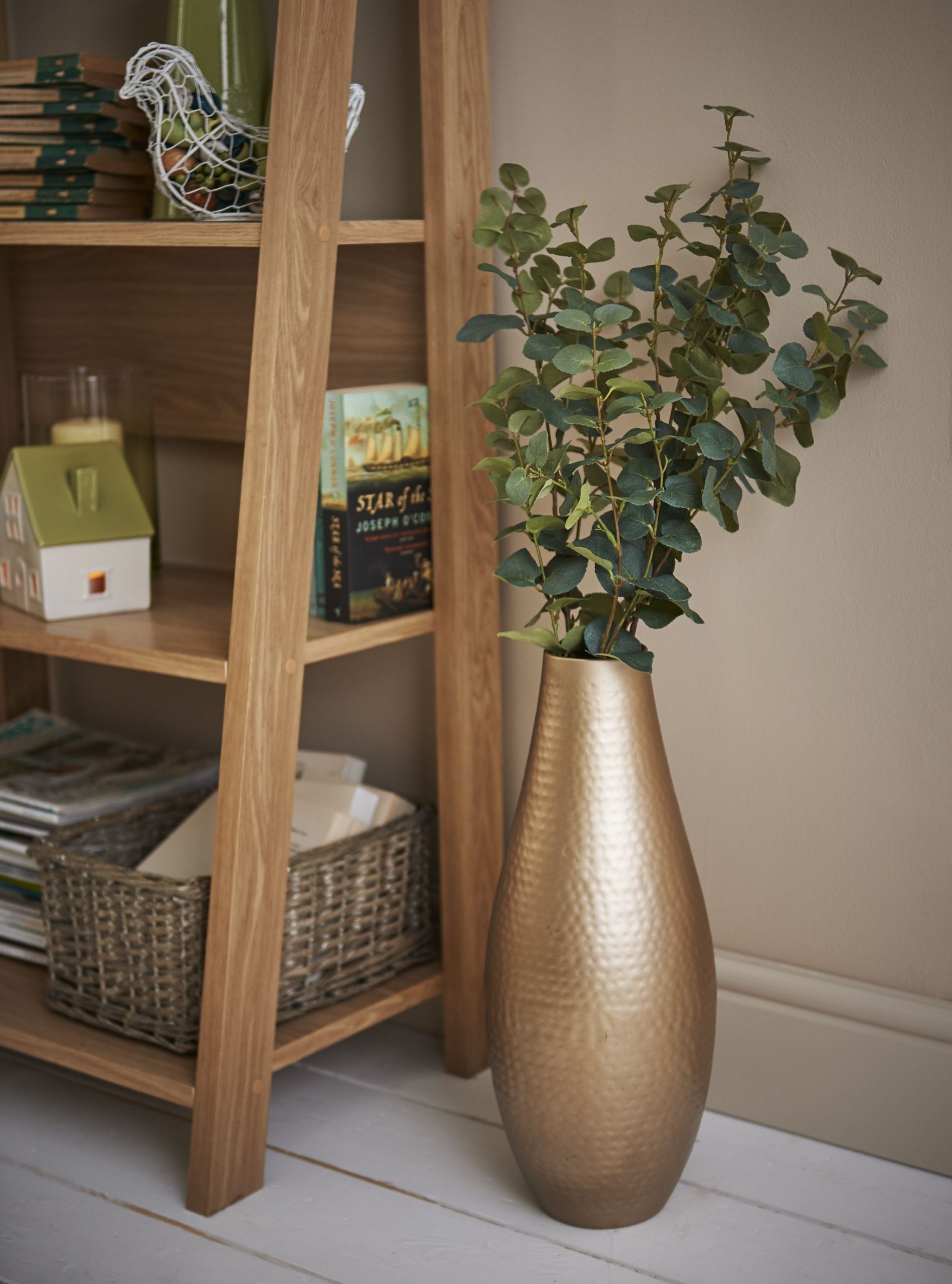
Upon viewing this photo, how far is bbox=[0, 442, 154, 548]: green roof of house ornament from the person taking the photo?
4.56ft

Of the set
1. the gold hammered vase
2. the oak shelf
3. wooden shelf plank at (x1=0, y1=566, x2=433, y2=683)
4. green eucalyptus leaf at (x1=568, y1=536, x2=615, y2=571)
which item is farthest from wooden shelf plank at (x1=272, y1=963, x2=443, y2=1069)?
green eucalyptus leaf at (x1=568, y1=536, x2=615, y2=571)

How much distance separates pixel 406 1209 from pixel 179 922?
1.14 ft

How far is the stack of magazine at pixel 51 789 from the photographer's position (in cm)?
151

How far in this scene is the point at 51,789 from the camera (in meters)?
1.55

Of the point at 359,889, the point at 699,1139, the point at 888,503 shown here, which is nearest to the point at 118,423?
the point at 359,889

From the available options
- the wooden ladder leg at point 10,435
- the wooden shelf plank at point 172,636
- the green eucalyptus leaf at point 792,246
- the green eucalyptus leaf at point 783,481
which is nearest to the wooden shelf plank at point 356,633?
the wooden shelf plank at point 172,636

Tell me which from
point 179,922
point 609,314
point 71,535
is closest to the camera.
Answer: point 609,314

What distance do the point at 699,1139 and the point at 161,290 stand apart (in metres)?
1.19

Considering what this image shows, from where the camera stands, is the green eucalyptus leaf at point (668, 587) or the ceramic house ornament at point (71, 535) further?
the ceramic house ornament at point (71, 535)

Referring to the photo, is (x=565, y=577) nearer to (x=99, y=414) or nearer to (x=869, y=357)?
(x=869, y=357)

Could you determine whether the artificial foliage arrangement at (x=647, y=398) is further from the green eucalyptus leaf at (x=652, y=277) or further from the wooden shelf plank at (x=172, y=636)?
the wooden shelf plank at (x=172, y=636)

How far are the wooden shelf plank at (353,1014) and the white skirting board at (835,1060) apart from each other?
13.0 inches

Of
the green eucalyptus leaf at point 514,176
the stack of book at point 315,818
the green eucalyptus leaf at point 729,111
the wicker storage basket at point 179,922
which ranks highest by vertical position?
the green eucalyptus leaf at point 729,111

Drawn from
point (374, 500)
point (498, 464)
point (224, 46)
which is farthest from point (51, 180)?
point (498, 464)
